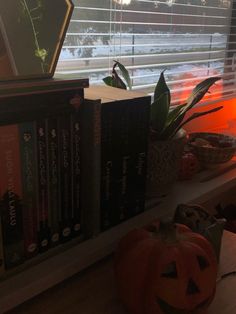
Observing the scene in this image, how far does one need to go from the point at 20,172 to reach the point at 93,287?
236 millimetres

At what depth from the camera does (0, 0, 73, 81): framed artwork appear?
64cm

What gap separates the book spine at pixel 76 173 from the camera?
66 centimetres

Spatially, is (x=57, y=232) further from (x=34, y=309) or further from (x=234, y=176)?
(x=234, y=176)

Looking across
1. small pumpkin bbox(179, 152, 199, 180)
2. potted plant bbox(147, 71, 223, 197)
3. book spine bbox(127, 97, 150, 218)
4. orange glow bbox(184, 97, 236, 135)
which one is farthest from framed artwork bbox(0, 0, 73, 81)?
orange glow bbox(184, 97, 236, 135)

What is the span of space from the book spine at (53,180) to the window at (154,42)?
373 mm

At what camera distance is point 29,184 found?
0.61 m

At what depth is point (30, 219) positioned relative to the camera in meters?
0.63

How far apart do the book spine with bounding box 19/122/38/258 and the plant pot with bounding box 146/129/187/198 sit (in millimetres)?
310

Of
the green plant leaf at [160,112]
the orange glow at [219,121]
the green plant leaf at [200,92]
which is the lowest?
the orange glow at [219,121]

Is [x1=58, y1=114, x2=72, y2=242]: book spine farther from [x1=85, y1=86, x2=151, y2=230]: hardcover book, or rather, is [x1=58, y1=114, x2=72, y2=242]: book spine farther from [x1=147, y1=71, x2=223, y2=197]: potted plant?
[x1=147, y1=71, x2=223, y2=197]: potted plant

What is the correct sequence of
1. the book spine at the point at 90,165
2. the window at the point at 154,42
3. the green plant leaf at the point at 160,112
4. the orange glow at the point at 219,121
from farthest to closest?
the orange glow at the point at 219,121
the window at the point at 154,42
the green plant leaf at the point at 160,112
the book spine at the point at 90,165

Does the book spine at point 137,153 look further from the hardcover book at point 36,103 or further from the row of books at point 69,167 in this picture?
the hardcover book at point 36,103

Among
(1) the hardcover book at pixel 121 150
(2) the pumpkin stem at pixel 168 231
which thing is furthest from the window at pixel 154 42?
(2) the pumpkin stem at pixel 168 231

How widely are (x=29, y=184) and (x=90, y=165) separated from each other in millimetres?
121
